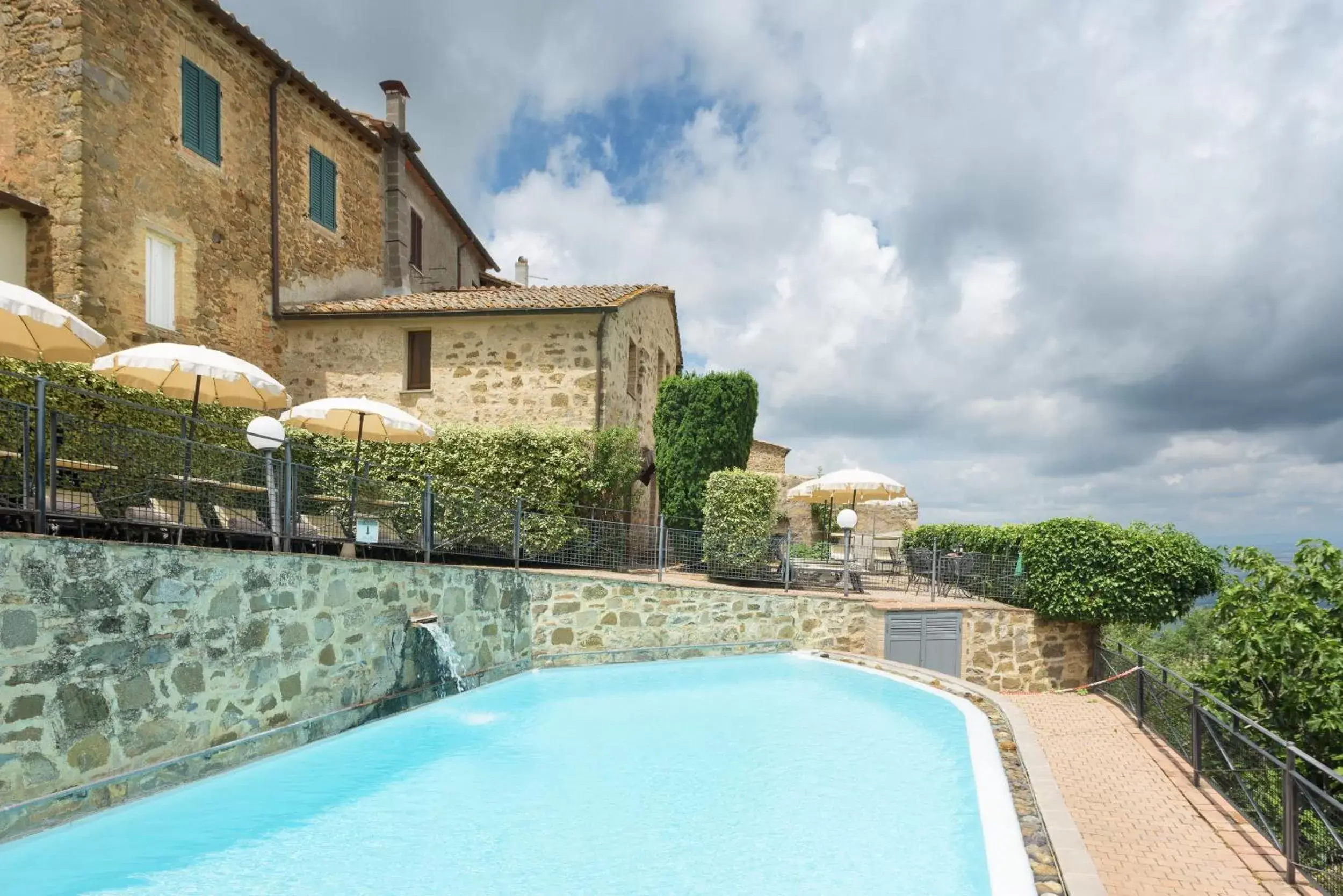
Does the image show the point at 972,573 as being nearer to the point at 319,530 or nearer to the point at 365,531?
the point at 365,531

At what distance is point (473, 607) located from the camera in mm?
11102

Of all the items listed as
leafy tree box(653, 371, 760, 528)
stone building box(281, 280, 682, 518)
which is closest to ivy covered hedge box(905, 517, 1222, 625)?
leafy tree box(653, 371, 760, 528)

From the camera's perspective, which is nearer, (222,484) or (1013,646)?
(222,484)

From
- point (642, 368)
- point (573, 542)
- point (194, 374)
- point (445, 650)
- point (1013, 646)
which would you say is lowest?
point (1013, 646)

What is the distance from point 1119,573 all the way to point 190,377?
16.3 meters

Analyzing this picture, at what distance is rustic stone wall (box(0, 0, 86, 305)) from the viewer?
40.5ft

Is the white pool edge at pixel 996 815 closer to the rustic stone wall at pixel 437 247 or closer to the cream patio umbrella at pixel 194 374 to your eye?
the cream patio umbrella at pixel 194 374

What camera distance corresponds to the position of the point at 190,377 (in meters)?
10.4

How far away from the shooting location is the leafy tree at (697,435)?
1762cm

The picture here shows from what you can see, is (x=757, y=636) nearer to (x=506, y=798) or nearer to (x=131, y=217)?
(x=506, y=798)

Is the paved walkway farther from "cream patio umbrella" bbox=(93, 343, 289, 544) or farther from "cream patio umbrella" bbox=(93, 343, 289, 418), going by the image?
"cream patio umbrella" bbox=(93, 343, 289, 418)

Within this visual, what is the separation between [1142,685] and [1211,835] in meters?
4.47

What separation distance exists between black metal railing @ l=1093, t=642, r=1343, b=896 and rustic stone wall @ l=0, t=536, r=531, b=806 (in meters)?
8.85

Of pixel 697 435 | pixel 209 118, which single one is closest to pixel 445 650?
pixel 697 435
